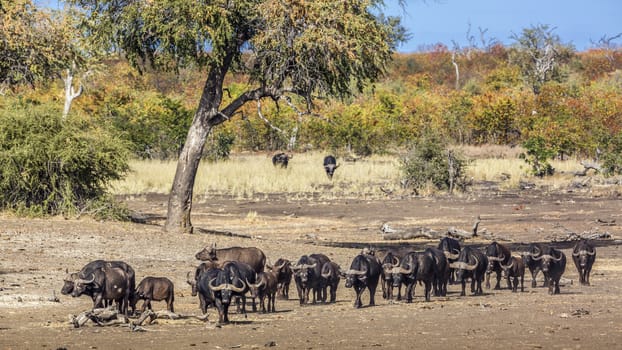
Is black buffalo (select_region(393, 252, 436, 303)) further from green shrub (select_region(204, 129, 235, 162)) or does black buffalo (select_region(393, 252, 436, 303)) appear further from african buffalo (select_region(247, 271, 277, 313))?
green shrub (select_region(204, 129, 235, 162))

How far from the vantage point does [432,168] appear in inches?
1550

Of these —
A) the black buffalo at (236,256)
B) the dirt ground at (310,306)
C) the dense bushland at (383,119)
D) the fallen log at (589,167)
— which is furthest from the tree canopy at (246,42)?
the dense bushland at (383,119)

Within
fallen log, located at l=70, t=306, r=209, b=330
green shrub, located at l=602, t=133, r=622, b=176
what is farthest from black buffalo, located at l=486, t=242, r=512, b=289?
green shrub, located at l=602, t=133, r=622, b=176

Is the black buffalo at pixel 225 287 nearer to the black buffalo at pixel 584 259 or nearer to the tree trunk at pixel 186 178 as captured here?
the black buffalo at pixel 584 259

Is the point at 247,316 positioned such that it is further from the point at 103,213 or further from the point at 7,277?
the point at 103,213

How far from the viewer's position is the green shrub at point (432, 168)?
39375mm

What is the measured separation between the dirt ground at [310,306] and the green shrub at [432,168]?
6.83 metres

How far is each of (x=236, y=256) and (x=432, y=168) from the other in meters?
23.4

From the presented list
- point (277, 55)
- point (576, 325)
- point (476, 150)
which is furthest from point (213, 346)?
point (476, 150)

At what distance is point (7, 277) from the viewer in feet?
54.1

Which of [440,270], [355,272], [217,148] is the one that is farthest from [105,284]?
[217,148]

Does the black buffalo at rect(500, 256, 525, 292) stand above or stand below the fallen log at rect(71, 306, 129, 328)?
above

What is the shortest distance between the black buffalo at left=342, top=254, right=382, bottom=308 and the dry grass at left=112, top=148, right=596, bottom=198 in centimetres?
2297

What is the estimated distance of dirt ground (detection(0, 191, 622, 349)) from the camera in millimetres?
11383
